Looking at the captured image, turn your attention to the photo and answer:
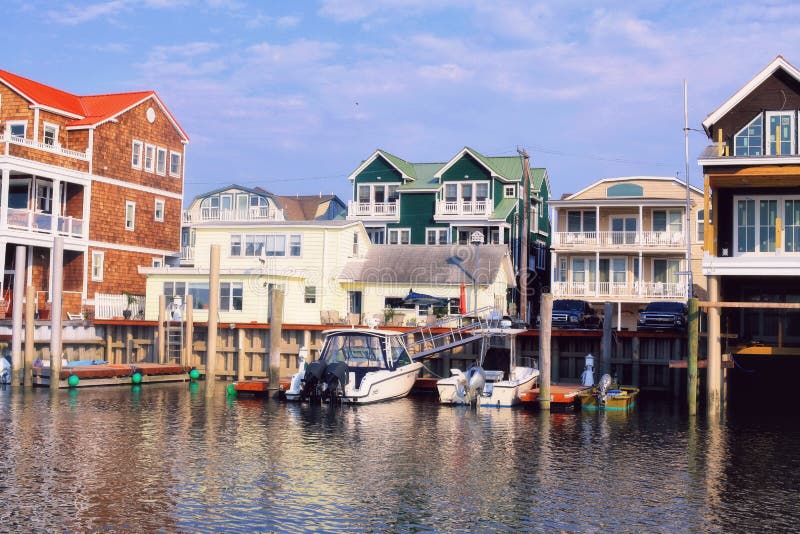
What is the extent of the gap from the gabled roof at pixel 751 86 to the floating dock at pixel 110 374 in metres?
25.3

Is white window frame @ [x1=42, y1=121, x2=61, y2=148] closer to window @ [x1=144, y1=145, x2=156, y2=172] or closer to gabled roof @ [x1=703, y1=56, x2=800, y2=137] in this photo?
window @ [x1=144, y1=145, x2=156, y2=172]

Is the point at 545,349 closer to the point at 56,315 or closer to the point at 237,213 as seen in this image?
the point at 56,315

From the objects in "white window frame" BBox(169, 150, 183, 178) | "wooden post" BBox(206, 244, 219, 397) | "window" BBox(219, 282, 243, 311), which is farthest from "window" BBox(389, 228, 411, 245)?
"wooden post" BBox(206, 244, 219, 397)

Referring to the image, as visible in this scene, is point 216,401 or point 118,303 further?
point 118,303

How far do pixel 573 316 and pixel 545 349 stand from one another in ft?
43.9

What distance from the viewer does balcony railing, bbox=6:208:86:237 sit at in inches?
1913

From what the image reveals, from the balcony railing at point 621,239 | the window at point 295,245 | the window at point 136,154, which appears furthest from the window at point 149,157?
the balcony railing at point 621,239

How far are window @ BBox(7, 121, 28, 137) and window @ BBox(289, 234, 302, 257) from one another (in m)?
15.3

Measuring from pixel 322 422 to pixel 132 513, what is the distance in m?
13.7

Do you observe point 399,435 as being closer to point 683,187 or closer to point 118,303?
point 118,303

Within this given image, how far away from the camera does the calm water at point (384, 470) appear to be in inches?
727

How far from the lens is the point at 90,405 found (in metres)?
34.6

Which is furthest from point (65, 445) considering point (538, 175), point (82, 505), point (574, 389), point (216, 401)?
point (538, 175)

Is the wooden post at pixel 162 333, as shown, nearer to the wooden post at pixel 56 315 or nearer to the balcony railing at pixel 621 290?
the wooden post at pixel 56 315
